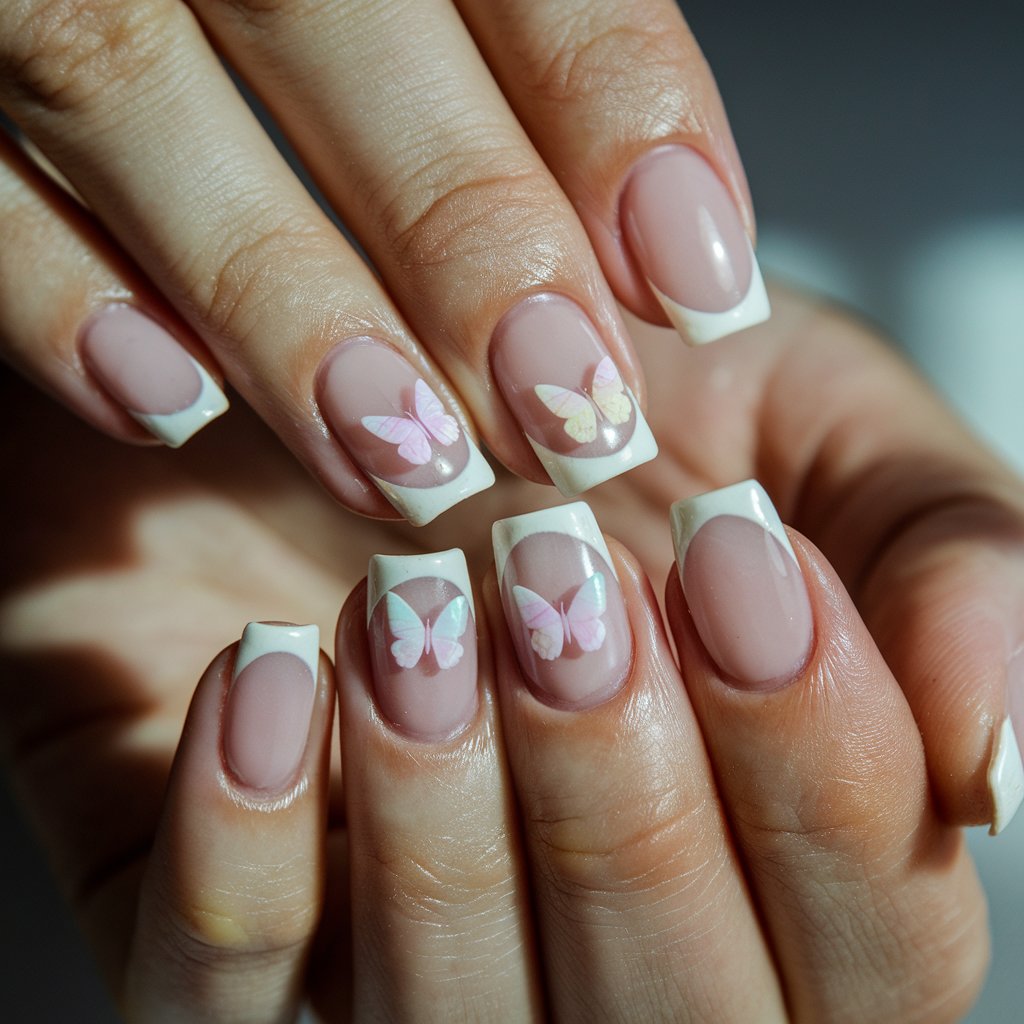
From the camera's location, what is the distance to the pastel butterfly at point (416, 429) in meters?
0.67

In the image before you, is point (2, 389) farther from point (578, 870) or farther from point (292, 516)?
point (578, 870)

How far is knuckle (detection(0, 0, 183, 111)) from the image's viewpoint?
68 centimetres

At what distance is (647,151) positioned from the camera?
693 mm

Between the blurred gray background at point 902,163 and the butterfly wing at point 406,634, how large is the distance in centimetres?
89

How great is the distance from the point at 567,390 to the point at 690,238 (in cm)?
14

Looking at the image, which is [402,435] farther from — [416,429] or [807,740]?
[807,740]

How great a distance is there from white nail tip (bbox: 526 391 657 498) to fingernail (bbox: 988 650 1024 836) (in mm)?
265

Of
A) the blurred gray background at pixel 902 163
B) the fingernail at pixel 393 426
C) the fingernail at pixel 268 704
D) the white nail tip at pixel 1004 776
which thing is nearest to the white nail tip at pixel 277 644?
the fingernail at pixel 268 704

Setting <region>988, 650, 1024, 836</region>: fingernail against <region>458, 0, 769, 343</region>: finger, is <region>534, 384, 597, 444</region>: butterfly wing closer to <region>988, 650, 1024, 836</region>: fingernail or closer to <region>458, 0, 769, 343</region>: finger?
<region>458, 0, 769, 343</region>: finger

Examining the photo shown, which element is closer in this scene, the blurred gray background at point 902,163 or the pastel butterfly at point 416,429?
the pastel butterfly at point 416,429

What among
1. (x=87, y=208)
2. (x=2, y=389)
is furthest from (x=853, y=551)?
(x=2, y=389)

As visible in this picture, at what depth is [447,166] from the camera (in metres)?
0.68

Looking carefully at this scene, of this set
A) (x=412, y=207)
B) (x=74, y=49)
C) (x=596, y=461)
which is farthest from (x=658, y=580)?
(x=74, y=49)

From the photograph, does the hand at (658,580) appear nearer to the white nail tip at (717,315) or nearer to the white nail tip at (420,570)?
the white nail tip at (420,570)
